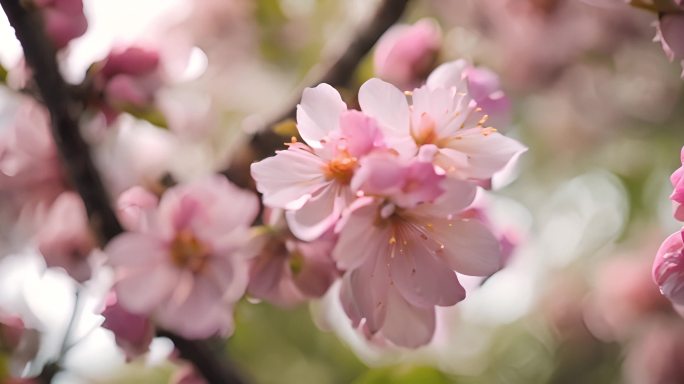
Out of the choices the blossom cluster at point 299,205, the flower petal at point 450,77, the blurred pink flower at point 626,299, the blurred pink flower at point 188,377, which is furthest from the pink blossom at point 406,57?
the blurred pink flower at point 626,299

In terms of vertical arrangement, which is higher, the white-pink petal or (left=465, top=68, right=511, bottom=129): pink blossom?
(left=465, top=68, right=511, bottom=129): pink blossom

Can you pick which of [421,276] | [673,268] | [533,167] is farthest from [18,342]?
[533,167]

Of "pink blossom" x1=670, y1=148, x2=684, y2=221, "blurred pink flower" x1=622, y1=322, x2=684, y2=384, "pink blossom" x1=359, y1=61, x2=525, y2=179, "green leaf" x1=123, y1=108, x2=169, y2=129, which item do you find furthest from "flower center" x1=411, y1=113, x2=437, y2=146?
"blurred pink flower" x1=622, y1=322, x2=684, y2=384

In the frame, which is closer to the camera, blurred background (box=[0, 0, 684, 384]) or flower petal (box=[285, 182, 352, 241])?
flower petal (box=[285, 182, 352, 241])

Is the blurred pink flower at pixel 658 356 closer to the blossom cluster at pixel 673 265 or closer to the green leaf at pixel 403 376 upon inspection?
the green leaf at pixel 403 376

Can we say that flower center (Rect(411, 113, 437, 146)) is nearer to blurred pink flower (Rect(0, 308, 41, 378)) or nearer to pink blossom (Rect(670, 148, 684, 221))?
pink blossom (Rect(670, 148, 684, 221))

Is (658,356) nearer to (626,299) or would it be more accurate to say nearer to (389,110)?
(626,299)

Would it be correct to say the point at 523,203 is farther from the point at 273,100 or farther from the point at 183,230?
the point at 183,230
